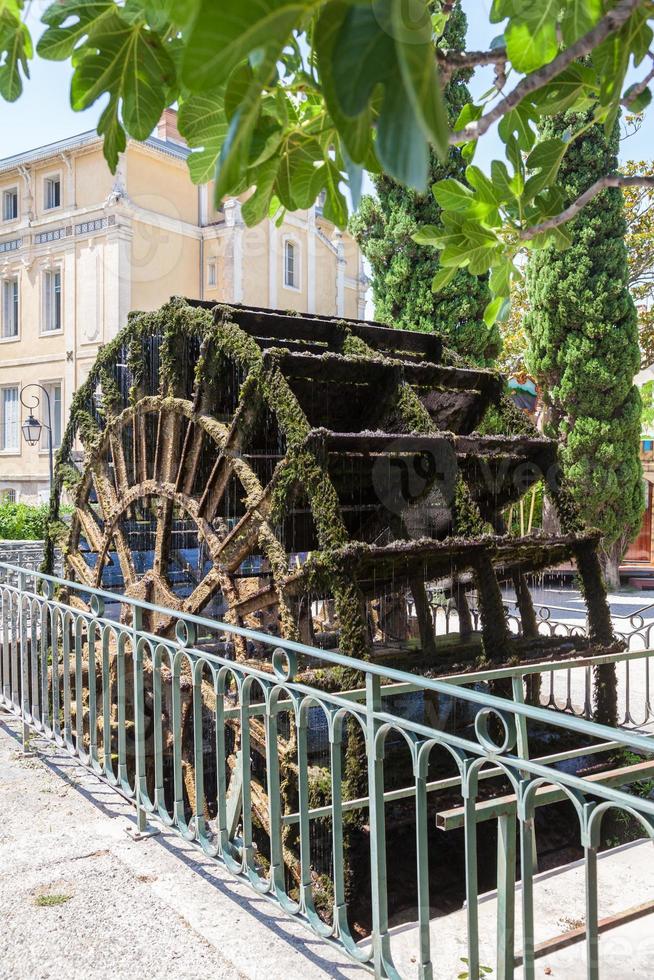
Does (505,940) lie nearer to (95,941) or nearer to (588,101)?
(95,941)

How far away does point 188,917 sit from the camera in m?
2.58

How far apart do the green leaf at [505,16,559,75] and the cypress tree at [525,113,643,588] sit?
1261cm

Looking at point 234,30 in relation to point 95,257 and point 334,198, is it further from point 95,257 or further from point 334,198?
point 95,257

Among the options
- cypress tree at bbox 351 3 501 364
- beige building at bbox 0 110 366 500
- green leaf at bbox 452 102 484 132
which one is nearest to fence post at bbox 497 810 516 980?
green leaf at bbox 452 102 484 132

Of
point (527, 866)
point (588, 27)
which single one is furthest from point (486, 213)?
point (527, 866)

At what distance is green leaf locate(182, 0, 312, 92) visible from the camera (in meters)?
0.88

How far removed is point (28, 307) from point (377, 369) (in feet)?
56.1

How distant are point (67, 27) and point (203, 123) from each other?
0.29 meters

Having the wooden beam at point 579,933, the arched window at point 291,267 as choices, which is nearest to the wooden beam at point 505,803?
the wooden beam at point 579,933

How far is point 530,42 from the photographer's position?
1723mm

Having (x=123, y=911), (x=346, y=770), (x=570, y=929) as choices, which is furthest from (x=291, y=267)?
(x=123, y=911)

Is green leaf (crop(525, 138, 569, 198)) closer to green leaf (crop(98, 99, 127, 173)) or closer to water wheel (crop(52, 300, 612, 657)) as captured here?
green leaf (crop(98, 99, 127, 173))

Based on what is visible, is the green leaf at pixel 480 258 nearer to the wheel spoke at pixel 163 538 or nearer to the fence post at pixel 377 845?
the fence post at pixel 377 845

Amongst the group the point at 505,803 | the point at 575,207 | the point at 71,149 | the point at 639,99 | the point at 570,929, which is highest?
the point at 71,149
